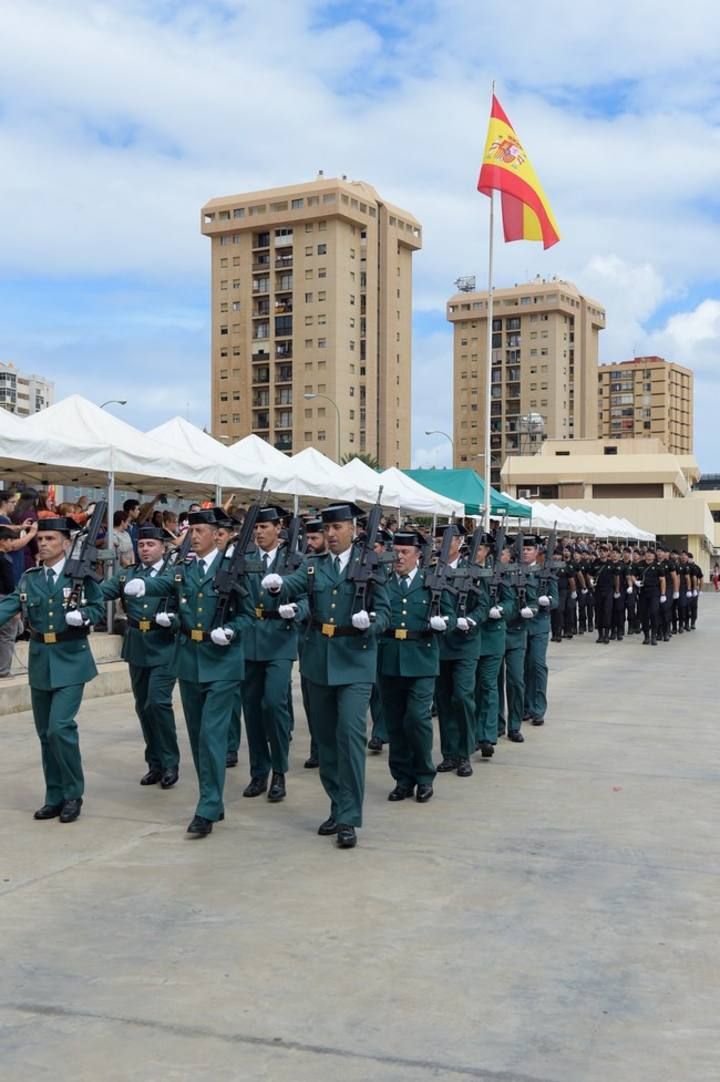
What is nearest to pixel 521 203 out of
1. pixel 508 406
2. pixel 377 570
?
pixel 377 570

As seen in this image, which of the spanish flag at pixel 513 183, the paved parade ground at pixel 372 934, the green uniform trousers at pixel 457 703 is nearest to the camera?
the paved parade ground at pixel 372 934

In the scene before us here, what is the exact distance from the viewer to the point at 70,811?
696 cm

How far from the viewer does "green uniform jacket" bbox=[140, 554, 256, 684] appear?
6.80 metres

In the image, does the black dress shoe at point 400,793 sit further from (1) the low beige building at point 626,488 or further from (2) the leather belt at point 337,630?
(1) the low beige building at point 626,488

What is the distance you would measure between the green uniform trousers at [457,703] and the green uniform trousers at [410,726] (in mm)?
875

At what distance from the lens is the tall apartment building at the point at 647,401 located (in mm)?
167875

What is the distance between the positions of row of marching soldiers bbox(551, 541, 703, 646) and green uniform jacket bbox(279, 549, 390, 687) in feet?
48.0

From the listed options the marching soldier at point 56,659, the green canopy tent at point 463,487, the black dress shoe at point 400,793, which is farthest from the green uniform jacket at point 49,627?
the green canopy tent at point 463,487

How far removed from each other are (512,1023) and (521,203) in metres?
22.1

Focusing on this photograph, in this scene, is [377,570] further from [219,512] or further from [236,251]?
[236,251]

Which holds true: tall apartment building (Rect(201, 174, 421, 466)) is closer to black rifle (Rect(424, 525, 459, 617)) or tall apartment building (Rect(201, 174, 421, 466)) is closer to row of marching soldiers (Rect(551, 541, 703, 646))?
row of marching soldiers (Rect(551, 541, 703, 646))

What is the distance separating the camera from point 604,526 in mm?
42844

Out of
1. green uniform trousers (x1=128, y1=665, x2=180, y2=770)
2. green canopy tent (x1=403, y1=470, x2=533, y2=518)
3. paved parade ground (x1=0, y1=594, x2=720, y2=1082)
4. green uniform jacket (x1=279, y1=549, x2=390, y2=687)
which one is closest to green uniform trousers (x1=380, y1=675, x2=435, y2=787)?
paved parade ground (x1=0, y1=594, x2=720, y2=1082)

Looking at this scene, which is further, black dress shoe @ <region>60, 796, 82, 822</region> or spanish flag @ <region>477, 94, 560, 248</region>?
spanish flag @ <region>477, 94, 560, 248</region>
